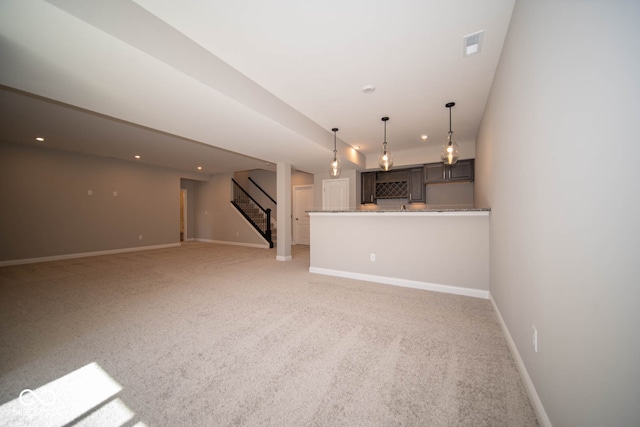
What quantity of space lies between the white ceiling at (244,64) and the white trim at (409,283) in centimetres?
249

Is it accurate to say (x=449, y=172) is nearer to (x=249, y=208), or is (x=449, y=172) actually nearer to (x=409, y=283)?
(x=409, y=283)

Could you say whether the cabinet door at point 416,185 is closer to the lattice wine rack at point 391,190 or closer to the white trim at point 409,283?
the lattice wine rack at point 391,190

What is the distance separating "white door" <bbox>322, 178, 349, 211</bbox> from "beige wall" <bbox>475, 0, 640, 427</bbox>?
16.9 ft

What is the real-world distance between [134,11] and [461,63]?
3208 mm

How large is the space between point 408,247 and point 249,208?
23.3 feet

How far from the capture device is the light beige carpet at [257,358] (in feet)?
4.51

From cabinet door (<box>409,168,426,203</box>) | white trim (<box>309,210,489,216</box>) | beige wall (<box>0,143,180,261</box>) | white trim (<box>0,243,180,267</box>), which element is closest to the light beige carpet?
white trim (<box>309,210,489,216</box>)

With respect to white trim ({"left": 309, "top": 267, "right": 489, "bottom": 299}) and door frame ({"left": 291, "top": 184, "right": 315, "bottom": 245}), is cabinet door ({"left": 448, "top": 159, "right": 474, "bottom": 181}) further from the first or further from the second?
door frame ({"left": 291, "top": 184, "right": 315, "bottom": 245})

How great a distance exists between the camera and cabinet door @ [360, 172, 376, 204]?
6840mm

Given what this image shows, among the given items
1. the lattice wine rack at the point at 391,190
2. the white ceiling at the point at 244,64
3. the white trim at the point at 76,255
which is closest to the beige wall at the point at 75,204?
the white trim at the point at 76,255

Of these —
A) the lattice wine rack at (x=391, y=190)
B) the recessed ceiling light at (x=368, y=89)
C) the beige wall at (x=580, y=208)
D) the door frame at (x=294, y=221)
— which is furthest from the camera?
the door frame at (x=294, y=221)

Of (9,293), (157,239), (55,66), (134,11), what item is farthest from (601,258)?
(157,239)

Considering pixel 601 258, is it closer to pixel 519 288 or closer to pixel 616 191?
pixel 616 191

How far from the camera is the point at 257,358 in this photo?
1.87 m
